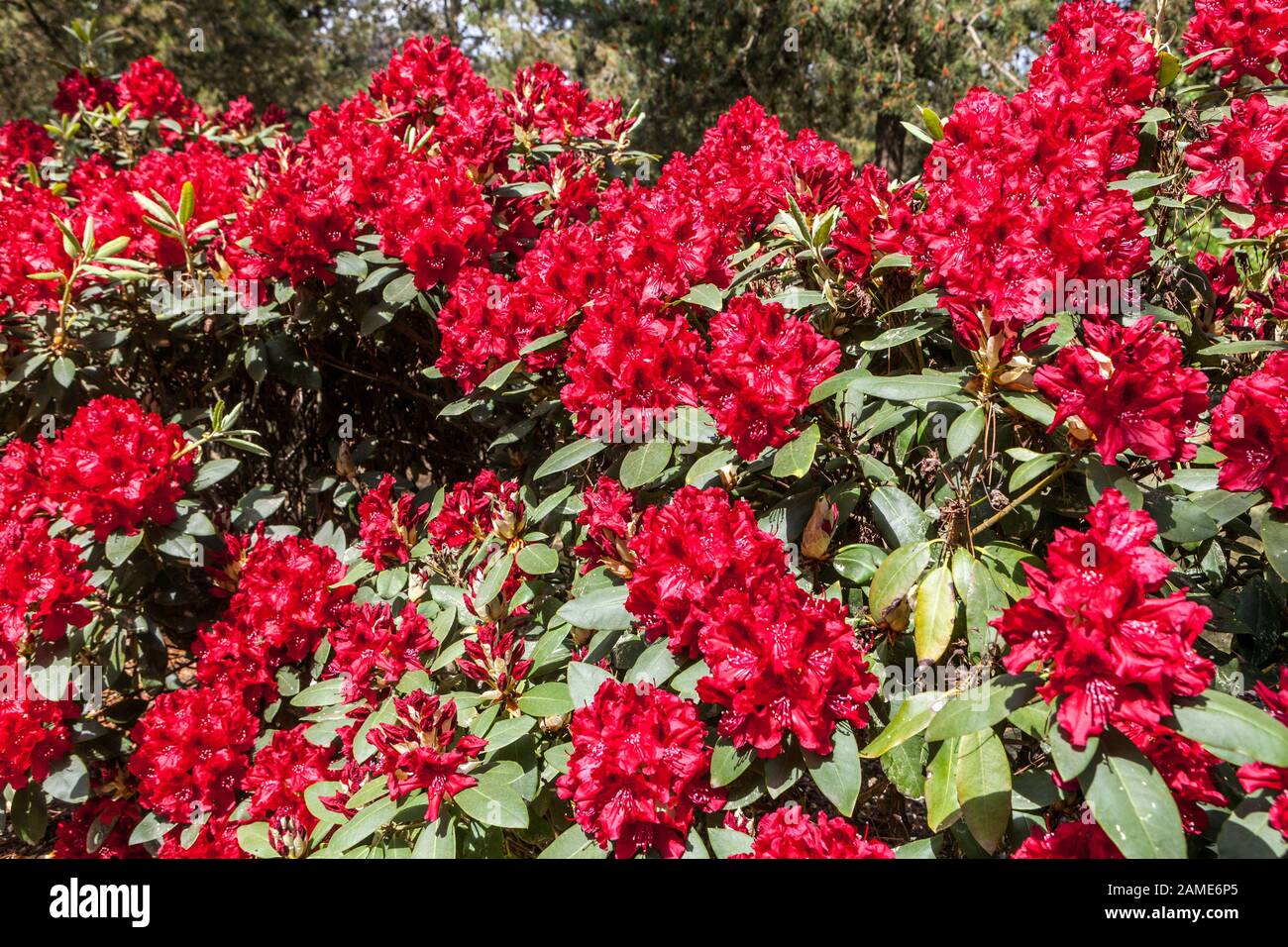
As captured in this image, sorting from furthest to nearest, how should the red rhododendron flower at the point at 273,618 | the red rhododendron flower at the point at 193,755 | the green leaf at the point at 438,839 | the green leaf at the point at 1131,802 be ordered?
1. the red rhododendron flower at the point at 273,618
2. the red rhododendron flower at the point at 193,755
3. the green leaf at the point at 438,839
4. the green leaf at the point at 1131,802

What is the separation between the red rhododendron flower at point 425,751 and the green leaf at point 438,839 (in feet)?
0.08

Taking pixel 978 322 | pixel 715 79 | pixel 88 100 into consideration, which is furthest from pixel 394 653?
pixel 715 79

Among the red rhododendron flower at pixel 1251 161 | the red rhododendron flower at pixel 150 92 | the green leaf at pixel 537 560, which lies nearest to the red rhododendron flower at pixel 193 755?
the green leaf at pixel 537 560

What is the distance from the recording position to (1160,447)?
1227 mm

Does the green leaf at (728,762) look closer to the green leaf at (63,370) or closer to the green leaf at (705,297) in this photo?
the green leaf at (705,297)

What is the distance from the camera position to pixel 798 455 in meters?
1.51

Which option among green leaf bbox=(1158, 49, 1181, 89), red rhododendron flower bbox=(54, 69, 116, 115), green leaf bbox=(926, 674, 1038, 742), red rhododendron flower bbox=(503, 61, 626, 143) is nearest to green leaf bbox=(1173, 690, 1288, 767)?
green leaf bbox=(926, 674, 1038, 742)

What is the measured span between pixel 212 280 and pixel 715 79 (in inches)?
273

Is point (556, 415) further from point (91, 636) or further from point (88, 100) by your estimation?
point (88, 100)

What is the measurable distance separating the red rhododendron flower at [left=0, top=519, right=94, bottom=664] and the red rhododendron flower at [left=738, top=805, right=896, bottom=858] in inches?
72.7

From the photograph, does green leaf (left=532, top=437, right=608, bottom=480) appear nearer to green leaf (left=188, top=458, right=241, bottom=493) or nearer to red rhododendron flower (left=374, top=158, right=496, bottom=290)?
red rhododendron flower (left=374, top=158, right=496, bottom=290)

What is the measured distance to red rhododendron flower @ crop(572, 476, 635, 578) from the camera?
5.34 ft

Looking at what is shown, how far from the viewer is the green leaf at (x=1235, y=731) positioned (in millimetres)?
1021

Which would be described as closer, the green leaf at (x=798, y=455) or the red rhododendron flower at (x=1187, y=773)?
the red rhododendron flower at (x=1187, y=773)
